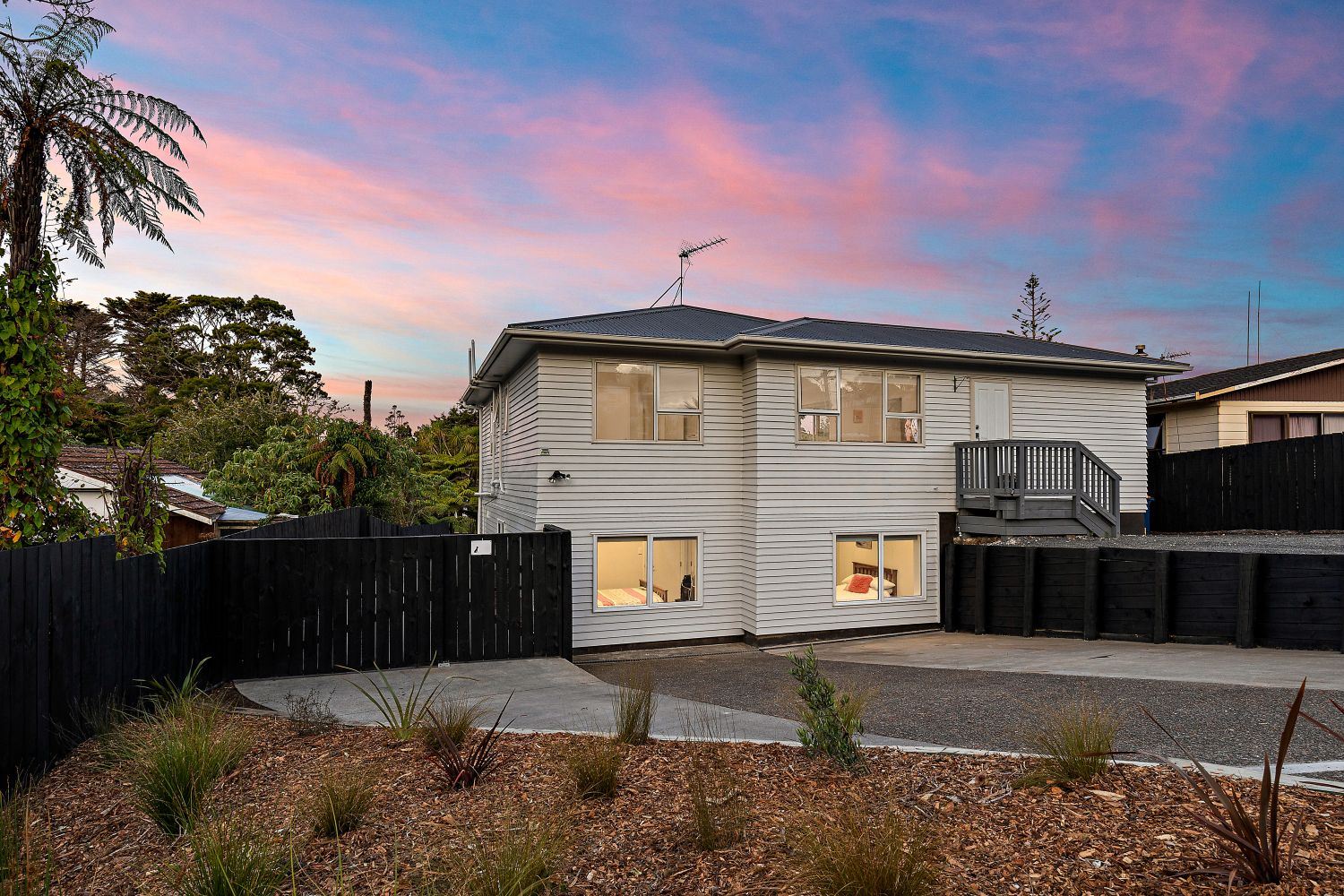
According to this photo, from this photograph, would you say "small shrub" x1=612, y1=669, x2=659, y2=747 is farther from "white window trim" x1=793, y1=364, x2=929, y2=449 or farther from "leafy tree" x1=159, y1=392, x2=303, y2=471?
"leafy tree" x1=159, y1=392, x2=303, y2=471

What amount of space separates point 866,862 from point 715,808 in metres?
1.07

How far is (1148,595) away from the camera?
437 inches

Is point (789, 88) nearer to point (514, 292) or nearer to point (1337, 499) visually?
point (514, 292)

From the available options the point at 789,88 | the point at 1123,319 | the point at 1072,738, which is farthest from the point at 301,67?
the point at 1123,319

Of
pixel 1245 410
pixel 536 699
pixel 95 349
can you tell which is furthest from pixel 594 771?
pixel 95 349

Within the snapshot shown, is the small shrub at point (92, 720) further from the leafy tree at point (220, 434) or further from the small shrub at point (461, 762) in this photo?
the leafy tree at point (220, 434)

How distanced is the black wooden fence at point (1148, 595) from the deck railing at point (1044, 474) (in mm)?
1160

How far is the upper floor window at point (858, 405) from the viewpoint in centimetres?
1327

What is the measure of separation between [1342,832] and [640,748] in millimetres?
3748

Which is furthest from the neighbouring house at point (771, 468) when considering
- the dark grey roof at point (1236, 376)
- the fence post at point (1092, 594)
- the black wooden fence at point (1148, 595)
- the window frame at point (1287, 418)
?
the dark grey roof at point (1236, 376)

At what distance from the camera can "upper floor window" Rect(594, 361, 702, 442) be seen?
41.4 ft

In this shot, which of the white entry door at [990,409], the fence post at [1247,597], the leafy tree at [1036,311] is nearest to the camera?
the fence post at [1247,597]

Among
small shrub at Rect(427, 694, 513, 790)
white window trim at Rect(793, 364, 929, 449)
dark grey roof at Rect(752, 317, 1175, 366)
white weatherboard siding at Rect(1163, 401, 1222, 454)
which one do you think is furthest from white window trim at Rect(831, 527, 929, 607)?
white weatherboard siding at Rect(1163, 401, 1222, 454)

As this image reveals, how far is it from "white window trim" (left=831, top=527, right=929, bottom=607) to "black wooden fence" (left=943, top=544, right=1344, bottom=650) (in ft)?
1.44
